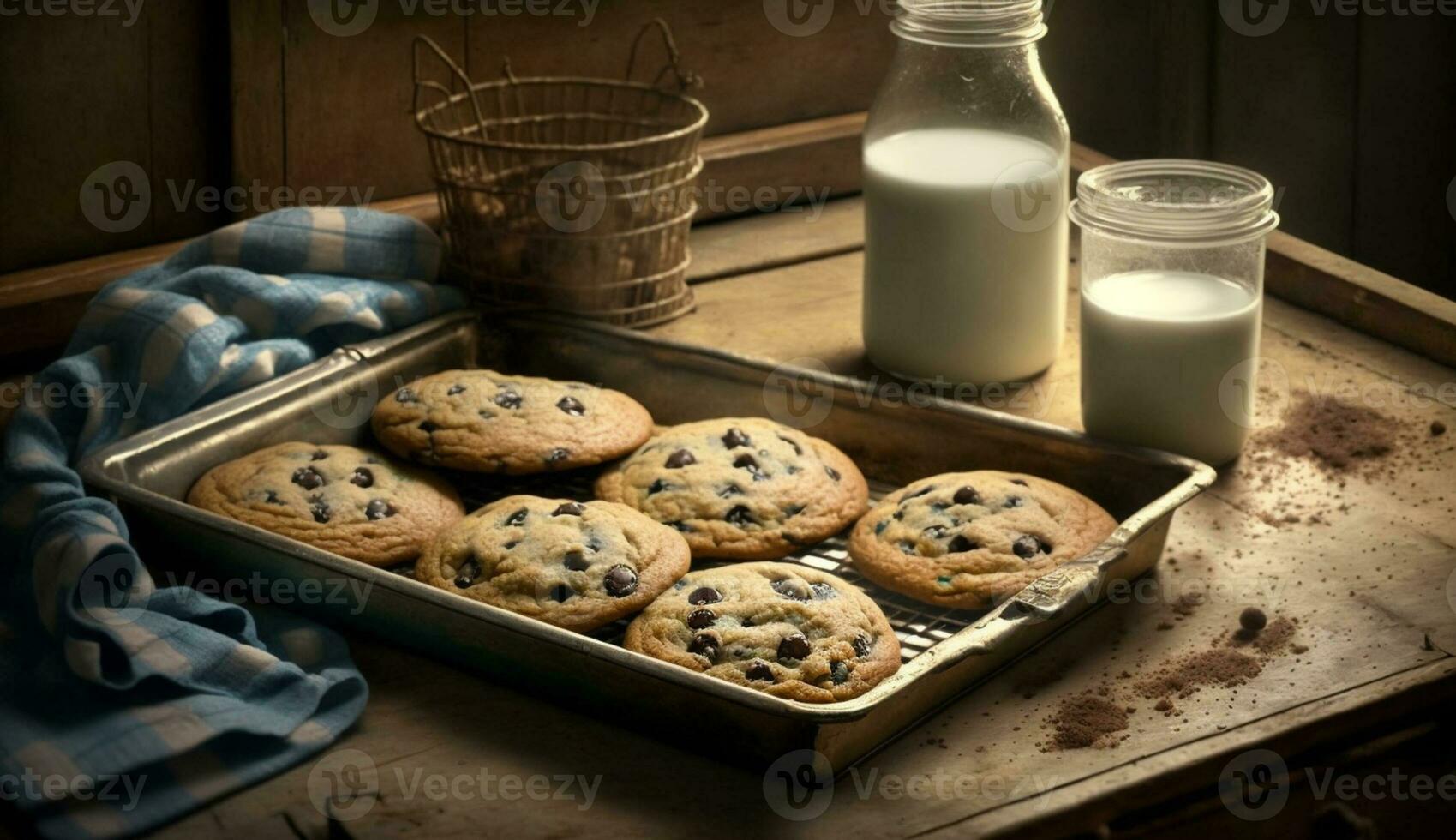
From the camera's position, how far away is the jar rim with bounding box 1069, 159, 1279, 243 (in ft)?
4.71

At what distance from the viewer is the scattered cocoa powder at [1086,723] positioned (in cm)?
109

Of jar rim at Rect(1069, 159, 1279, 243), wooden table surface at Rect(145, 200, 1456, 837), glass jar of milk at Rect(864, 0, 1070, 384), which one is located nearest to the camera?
wooden table surface at Rect(145, 200, 1456, 837)

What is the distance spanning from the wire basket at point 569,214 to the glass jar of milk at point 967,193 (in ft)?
0.85

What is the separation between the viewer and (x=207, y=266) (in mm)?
1631

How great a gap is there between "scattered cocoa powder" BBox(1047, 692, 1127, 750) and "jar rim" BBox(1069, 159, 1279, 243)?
0.49 meters

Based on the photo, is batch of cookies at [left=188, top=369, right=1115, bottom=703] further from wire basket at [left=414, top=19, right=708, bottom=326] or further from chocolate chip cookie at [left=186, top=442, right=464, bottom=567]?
wire basket at [left=414, top=19, right=708, bottom=326]

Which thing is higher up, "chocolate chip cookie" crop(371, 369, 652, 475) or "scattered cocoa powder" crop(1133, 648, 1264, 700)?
"chocolate chip cookie" crop(371, 369, 652, 475)

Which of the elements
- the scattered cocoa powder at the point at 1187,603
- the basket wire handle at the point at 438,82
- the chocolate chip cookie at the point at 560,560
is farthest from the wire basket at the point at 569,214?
the scattered cocoa powder at the point at 1187,603

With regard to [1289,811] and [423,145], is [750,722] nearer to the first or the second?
[1289,811]

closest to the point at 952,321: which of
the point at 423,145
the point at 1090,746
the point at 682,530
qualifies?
the point at 682,530

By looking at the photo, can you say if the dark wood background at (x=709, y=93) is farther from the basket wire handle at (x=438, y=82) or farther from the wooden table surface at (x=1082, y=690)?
the wooden table surface at (x=1082, y=690)

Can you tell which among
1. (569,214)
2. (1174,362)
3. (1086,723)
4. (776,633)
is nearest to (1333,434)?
(1174,362)

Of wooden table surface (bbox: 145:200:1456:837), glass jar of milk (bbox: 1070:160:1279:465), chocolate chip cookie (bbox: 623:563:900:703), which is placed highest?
glass jar of milk (bbox: 1070:160:1279:465)

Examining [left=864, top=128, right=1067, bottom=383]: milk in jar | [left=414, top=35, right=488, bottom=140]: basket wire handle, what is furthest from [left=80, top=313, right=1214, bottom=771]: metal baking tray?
[left=414, top=35, right=488, bottom=140]: basket wire handle
